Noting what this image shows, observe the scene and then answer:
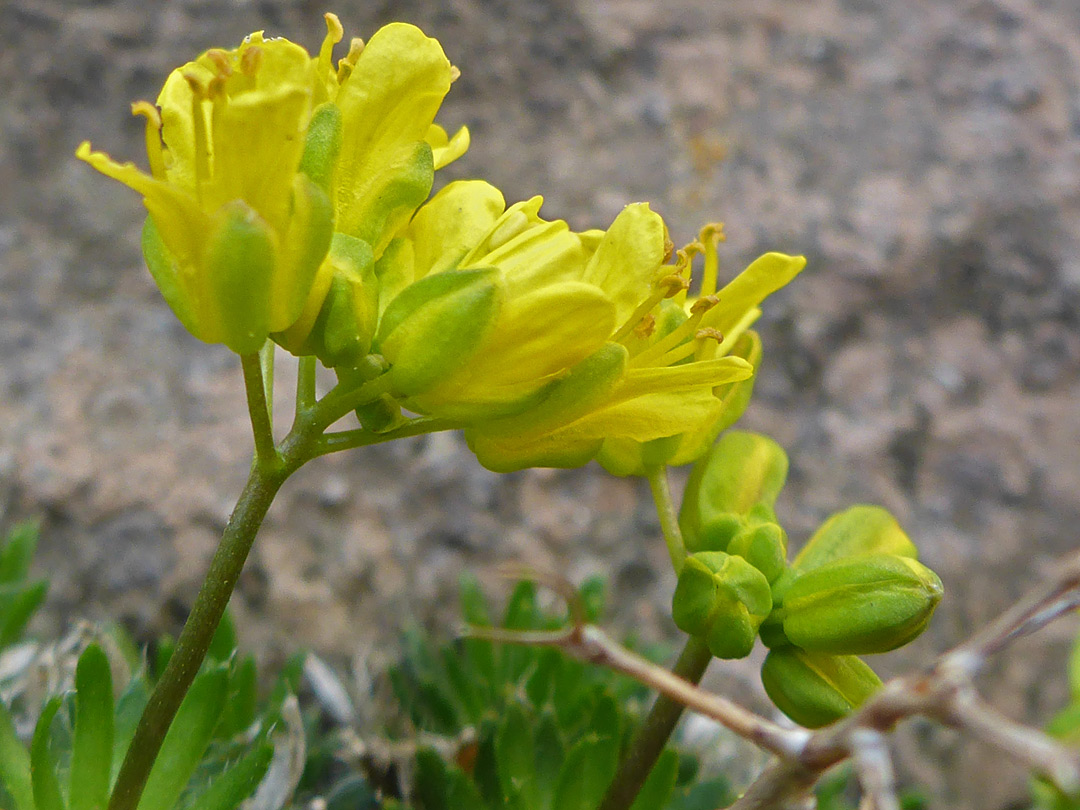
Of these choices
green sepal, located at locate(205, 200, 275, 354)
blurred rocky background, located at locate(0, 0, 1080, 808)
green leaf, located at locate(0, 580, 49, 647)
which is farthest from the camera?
blurred rocky background, located at locate(0, 0, 1080, 808)

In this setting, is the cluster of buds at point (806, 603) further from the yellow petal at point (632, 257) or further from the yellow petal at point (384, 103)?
the yellow petal at point (384, 103)

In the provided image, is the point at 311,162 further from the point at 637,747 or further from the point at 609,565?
the point at 609,565

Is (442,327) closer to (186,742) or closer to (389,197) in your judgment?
(389,197)

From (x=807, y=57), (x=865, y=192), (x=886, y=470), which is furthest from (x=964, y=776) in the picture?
(x=807, y=57)

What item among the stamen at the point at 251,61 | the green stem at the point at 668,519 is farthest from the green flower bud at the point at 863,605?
the stamen at the point at 251,61

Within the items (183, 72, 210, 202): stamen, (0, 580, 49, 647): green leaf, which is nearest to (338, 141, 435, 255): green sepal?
(183, 72, 210, 202): stamen

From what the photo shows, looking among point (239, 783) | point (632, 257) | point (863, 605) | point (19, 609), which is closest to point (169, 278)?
point (632, 257)

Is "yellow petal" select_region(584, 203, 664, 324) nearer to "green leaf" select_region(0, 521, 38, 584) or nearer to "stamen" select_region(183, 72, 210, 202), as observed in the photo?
"stamen" select_region(183, 72, 210, 202)
